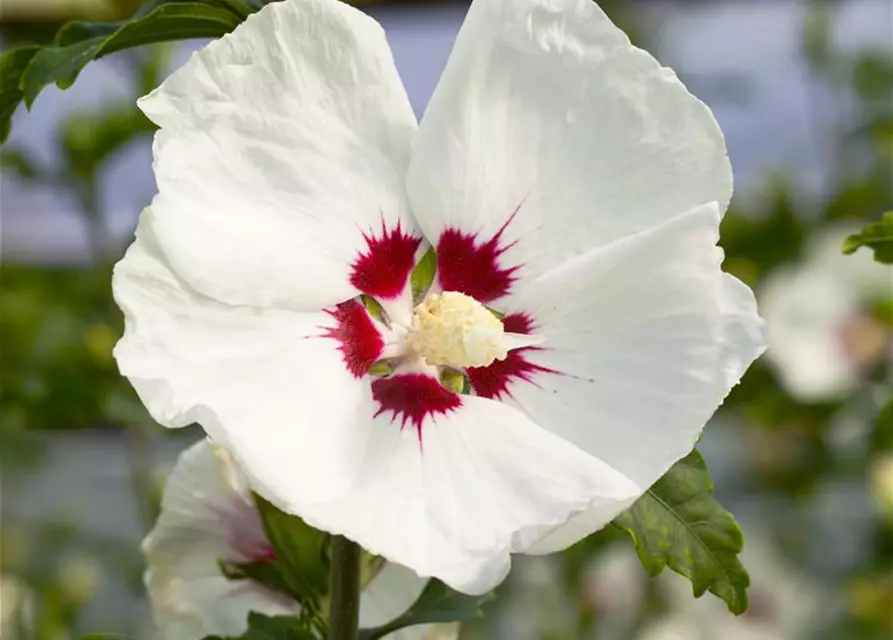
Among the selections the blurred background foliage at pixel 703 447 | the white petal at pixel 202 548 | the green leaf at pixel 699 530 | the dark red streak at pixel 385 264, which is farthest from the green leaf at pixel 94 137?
the green leaf at pixel 699 530

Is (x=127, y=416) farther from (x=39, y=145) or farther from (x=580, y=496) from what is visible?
(x=39, y=145)

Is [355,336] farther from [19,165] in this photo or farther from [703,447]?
[703,447]

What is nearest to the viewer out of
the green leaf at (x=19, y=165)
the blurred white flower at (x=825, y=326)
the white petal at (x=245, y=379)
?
the white petal at (x=245, y=379)

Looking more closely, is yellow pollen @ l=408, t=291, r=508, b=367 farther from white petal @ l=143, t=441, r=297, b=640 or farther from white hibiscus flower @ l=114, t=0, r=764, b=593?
white petal @ l=143, t=441, r=297, b=640

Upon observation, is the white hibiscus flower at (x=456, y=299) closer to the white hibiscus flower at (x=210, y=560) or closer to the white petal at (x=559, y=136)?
the white petal at (x=559, y=136)

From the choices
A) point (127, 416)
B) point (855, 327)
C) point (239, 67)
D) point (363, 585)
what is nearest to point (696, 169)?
point (239, 67)

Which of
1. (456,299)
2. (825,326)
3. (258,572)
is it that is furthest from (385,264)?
(825,326)

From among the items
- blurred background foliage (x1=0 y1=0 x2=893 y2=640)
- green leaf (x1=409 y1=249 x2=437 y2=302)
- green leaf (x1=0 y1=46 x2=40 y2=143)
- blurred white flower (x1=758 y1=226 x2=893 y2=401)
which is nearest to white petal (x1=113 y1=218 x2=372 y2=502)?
green leaf (x1=409 y1=249 x2=437 y2=302)
